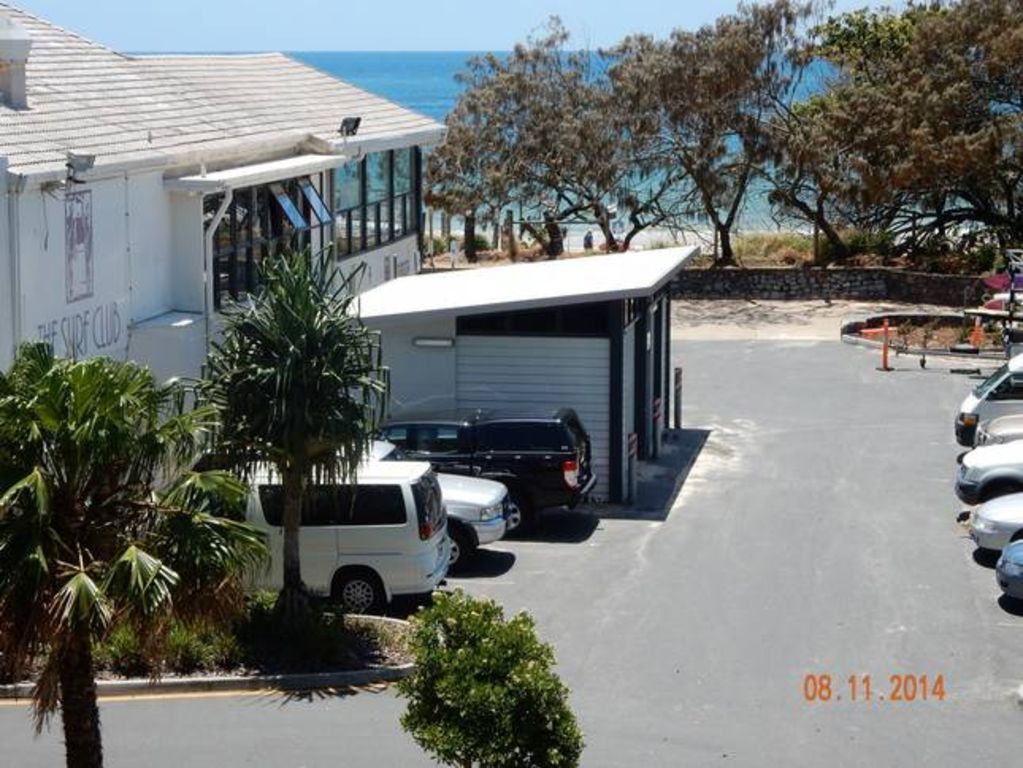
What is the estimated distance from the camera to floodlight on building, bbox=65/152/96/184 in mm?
19828

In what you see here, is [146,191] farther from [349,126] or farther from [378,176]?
[378,176]

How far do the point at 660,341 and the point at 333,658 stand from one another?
552 inches

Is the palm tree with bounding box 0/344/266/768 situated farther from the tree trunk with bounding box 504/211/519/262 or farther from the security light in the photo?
the tree trunk with bounding box 504/211/519/262

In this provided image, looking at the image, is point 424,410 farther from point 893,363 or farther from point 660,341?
point 893,363

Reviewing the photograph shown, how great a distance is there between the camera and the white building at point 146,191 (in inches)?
789

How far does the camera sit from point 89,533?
1190 centimetres

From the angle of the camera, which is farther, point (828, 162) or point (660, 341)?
point (828, 162)

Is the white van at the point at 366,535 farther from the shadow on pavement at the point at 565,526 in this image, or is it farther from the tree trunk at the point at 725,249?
the tree trunk at the point at 725,249

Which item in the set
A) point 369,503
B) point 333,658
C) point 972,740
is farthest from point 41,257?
point 972,740

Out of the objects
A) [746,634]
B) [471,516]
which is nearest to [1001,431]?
[746,634]

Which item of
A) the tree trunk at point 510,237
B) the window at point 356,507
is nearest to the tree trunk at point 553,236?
the tree trunk at point 510,237

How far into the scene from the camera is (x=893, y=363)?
3725 cm

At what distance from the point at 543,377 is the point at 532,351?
399 mm
